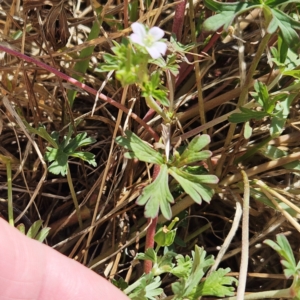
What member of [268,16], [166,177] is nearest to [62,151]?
[166,177]

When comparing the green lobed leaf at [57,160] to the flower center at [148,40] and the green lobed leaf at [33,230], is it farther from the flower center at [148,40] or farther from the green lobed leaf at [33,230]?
the flower center at [148,40]

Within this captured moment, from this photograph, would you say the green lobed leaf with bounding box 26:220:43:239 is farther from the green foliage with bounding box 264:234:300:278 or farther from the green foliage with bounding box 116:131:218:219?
the green foliage with bounding box 264:234:300:278

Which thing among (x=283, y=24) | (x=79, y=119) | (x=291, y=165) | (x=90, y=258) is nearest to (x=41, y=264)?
(x=90, y=258)

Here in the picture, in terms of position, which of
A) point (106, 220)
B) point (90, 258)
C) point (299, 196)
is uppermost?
point (299, 196)

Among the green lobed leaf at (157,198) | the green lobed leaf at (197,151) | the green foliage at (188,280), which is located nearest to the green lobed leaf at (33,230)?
the green foliage at (188,280)

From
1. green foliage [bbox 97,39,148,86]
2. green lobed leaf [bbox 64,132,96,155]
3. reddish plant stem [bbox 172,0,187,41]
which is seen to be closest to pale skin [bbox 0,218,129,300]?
green lobed leaf [bbox 64,132,96,155]

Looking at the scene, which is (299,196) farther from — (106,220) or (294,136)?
(106,220)
